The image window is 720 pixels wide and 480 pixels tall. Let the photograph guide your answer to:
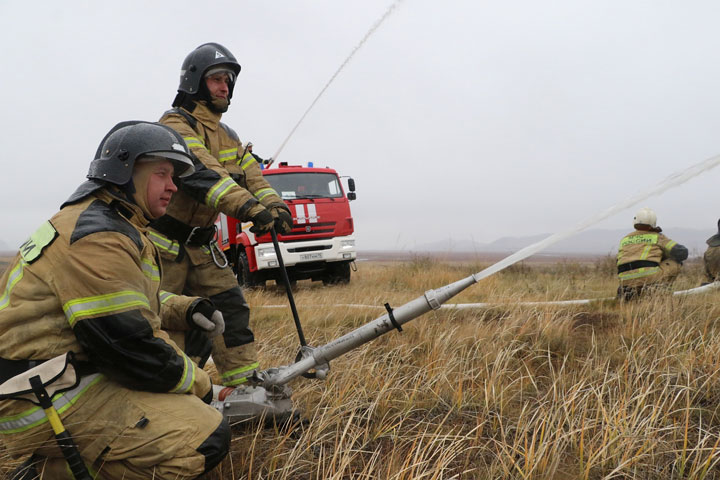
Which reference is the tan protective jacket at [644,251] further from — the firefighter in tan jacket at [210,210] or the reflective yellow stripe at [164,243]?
the reflective yellow stripe at [164,243]

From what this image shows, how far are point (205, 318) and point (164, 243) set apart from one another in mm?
825

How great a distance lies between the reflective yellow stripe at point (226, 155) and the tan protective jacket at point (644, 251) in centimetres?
450

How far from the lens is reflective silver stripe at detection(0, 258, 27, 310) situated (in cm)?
153

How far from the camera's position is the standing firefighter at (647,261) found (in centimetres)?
512

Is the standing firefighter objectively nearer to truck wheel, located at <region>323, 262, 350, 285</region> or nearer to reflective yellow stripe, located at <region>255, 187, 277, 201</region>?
reflective yellow stripe, located at <region>255, 187, 277, 201</region>

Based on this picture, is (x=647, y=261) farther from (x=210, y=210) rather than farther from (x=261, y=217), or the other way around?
(x=210, y=210)

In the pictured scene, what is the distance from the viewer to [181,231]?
279cm

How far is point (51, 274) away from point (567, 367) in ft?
9.43

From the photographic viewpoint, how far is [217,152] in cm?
304

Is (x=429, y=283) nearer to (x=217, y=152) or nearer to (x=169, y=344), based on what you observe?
(x=217, y=152)

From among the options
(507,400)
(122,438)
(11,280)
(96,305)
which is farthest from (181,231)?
(507,400)

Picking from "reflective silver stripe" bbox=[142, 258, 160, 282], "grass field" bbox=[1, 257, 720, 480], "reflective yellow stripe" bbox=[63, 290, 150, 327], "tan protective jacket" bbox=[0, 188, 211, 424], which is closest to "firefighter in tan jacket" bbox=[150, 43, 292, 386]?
"grass field" bbox=[1, 257, 720, 480]

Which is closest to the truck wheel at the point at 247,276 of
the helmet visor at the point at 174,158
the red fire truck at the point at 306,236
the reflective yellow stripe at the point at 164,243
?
the red fire truck at the point at 306,236

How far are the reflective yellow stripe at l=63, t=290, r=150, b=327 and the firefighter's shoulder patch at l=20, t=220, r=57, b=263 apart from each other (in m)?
0.21
